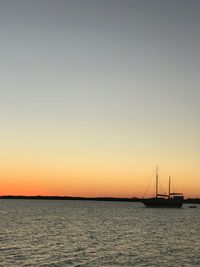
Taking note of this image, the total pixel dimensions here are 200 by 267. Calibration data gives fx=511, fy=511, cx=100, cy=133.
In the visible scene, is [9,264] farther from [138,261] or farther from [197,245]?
[197,245]

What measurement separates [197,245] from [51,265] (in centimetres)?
2684

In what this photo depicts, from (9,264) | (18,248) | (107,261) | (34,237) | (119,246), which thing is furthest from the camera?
(34,237)

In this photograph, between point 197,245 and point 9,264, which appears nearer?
point 9,264

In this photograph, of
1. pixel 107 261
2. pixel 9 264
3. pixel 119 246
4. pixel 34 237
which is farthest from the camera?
pixel 34 237

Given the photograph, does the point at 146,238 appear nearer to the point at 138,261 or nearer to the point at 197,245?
the point at 197,245

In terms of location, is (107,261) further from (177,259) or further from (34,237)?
(34,237)

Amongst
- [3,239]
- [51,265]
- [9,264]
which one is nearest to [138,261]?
[51,265]

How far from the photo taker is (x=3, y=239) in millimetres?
68875

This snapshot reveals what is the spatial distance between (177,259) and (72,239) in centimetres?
2203

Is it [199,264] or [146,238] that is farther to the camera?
[146,238]

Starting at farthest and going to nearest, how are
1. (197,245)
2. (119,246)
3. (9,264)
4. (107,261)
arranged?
(197,245), (119,246), (107,261), (9,264)

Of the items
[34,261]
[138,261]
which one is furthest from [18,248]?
[138,261]

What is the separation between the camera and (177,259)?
172ft

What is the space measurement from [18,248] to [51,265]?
13211 mm
